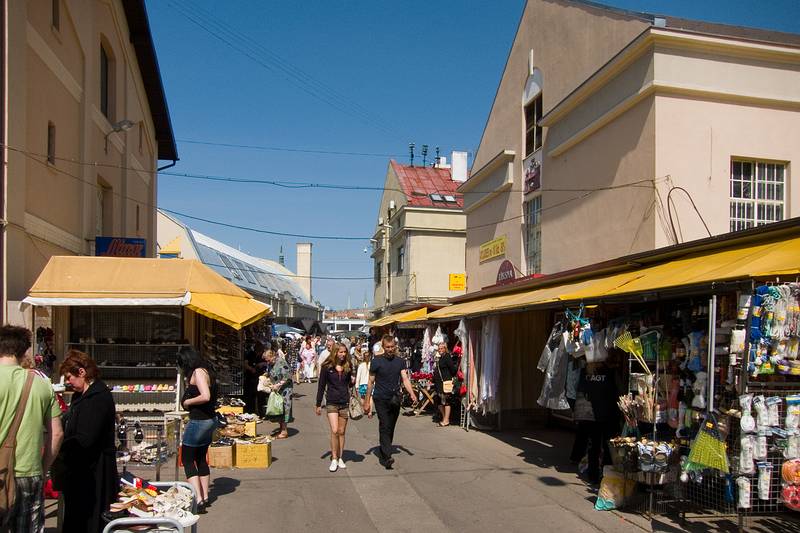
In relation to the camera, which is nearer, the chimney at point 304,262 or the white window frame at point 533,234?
the white window frame at point 533,234

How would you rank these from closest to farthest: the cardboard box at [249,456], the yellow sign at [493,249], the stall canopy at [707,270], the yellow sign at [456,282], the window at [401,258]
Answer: the stall canopy at [707,270]
the cardboard box at [249,456]
the yellow sign at [493,249]
the yellow sign at [456,282]
the window at [401,258]

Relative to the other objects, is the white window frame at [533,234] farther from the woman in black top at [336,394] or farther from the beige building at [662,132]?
the woman in black top at [336,394]

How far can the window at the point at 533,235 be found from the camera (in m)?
16.2

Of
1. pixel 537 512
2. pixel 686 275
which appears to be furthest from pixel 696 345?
pixel 537 512

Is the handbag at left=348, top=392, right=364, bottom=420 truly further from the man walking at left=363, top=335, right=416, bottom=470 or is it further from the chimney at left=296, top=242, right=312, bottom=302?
the chimney at left=296, top=242, right=312, bottom=302

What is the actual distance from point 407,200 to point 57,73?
79.4 ft

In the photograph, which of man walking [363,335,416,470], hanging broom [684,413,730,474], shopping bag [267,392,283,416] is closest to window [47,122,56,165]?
shopping bag [267,392,283,416]

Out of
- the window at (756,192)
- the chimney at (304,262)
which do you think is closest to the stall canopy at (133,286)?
the window at (756,192)

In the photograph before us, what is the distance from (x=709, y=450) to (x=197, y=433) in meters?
5.04

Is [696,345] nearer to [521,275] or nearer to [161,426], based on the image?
[161,426]

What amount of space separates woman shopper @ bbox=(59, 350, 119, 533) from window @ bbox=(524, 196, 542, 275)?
1259 centimetres

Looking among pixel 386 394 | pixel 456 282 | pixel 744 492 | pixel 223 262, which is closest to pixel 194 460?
pixel 386 394

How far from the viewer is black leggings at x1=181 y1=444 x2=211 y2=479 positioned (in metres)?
6.74

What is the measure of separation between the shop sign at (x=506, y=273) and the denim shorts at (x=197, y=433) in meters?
11.9
